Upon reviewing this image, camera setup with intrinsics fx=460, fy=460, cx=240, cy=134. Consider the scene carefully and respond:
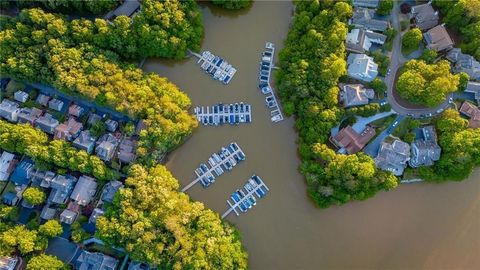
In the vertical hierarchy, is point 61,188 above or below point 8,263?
above

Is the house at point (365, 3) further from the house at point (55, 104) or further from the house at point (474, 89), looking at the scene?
the house at point (55, 104)

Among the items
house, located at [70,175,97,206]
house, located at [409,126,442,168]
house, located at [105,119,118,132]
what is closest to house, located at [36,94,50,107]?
house, located at [105,119,118,132]

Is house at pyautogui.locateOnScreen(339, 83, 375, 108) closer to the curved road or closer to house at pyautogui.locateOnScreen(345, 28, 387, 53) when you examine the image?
the curved road

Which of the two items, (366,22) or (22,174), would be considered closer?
(22,174)

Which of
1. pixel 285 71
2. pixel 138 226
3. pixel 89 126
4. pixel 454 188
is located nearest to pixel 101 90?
pixel 89 126

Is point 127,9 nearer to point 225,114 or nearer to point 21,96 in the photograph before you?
point 21,96

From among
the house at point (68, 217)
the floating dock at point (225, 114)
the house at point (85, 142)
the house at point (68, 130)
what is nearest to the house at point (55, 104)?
the house at point (68, 130)

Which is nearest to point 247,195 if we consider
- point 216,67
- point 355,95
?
point 216,67
